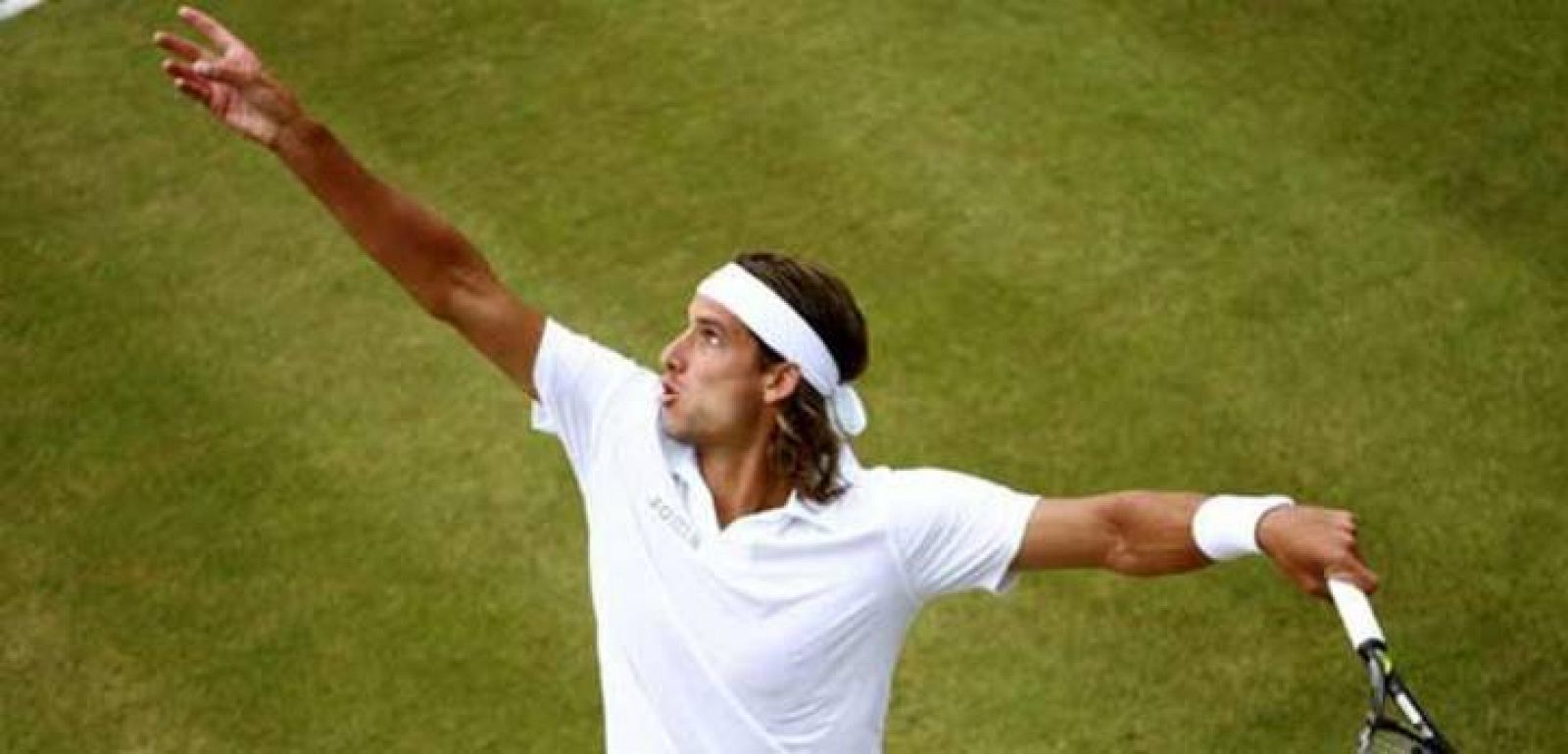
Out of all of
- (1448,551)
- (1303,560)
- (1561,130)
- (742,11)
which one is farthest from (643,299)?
(1303,560)

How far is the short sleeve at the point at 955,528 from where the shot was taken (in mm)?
5129

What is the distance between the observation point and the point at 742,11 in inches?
404

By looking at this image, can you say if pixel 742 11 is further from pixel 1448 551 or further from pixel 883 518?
pixel 883 518

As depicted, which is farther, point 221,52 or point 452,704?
point 452,704

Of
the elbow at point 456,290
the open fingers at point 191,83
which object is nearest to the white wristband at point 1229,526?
the elbow at point 456,290

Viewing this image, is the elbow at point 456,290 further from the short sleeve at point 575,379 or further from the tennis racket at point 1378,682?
the tennis racket at point 1378,682

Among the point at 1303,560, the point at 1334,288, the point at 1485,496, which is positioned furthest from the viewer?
the point at 1334,288

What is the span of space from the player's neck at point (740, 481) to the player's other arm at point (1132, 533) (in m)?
0.53

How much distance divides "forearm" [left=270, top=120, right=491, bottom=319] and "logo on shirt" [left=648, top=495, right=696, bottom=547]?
60 cm

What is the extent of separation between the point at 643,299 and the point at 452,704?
196 centimetres

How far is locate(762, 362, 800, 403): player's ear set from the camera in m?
5.32

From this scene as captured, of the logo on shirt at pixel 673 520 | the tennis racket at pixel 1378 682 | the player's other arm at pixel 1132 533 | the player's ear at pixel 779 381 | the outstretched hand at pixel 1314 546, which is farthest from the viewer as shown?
the player's ear at pixel 779 381

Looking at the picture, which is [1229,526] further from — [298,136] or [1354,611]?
[298,136]

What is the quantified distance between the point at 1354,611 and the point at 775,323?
1.40m
